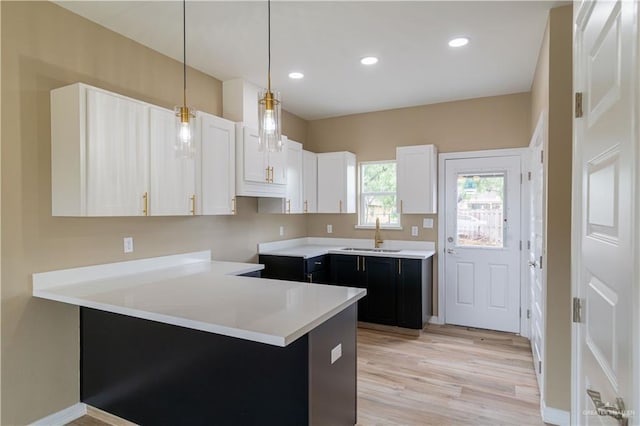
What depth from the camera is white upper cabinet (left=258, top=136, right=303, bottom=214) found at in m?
4.20

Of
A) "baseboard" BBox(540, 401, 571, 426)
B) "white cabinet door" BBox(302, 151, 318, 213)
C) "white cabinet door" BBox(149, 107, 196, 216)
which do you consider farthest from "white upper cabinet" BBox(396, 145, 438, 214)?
"white cabinet door" BBox(149, 107, 196, 216)

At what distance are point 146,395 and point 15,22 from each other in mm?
2424

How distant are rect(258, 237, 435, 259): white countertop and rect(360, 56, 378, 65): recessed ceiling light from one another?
81.9 inches

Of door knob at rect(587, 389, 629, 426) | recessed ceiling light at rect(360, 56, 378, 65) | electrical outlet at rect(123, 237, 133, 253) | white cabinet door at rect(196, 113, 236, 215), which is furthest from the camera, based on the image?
recessed ceiling light at rect(360, 56, 378, 65)

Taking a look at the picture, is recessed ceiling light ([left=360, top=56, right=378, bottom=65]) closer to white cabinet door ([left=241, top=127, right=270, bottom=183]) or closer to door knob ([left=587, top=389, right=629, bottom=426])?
white cabinet door ([left=241, top=127, right=270, bottom=183])

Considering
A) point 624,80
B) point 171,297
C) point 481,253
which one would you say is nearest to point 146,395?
point 171,297

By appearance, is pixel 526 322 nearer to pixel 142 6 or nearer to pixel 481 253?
pixel 481 253

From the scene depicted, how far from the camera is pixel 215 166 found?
3.21 metres

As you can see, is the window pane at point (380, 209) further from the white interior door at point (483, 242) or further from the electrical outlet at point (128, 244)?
the electrical outlet at point (128, 244)

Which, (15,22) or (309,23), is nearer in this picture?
(15,22)

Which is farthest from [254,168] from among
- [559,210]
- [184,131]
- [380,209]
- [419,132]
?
[559,210]

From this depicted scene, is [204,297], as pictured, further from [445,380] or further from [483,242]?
[483,242]

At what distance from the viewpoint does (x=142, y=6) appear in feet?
8.03

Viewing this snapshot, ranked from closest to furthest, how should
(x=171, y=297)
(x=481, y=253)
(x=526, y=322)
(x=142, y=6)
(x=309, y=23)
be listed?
(x=171, y=297), (x=142, y=6), (x=309, y=23), (x=526, y=322), (x=481, y=253)
